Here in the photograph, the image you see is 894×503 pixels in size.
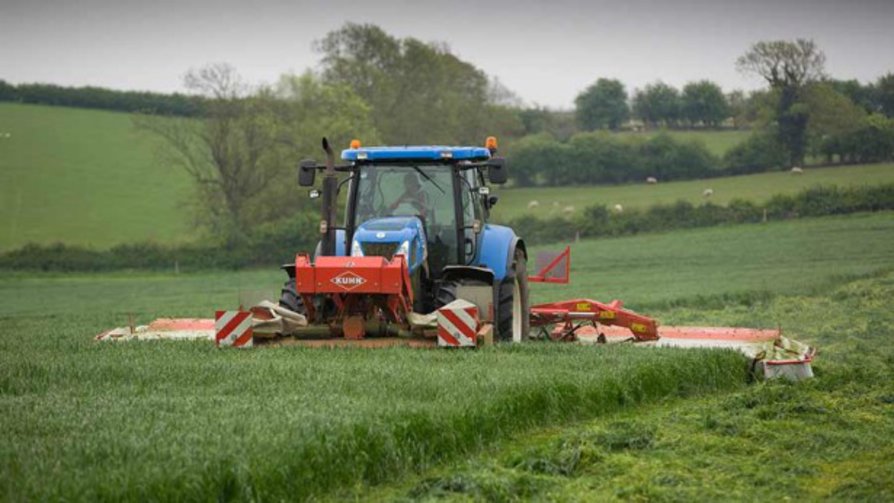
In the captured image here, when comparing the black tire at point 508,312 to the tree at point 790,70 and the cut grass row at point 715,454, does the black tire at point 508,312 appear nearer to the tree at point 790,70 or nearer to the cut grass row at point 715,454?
the cut grass row at point 715,454

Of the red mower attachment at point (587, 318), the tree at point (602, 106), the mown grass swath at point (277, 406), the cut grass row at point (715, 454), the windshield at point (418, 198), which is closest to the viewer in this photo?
the mown grass swath at point (277, 406)

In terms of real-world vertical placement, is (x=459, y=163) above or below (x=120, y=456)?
above

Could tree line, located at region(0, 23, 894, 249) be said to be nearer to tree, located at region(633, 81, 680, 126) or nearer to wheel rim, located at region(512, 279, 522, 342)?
tree, located at region(633, 81, 680, 126)

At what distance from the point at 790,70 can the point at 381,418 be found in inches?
1746

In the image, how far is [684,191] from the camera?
55969 mm

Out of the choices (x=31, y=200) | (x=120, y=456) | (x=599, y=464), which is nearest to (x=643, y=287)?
(x=599, y=464)

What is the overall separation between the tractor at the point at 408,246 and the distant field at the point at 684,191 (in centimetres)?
3195

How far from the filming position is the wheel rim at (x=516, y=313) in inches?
629

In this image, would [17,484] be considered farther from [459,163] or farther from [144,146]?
[144,146]

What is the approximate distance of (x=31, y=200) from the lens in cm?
5966

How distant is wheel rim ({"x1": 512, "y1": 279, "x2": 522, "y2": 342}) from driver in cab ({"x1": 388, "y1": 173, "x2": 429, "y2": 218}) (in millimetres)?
1492

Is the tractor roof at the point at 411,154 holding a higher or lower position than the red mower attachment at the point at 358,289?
higher

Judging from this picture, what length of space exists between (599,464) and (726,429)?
1.91 metres

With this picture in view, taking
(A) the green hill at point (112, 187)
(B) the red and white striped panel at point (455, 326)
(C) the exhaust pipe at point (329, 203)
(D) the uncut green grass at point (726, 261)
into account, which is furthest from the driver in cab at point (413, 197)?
(A) the green hill at point (112, 187)
